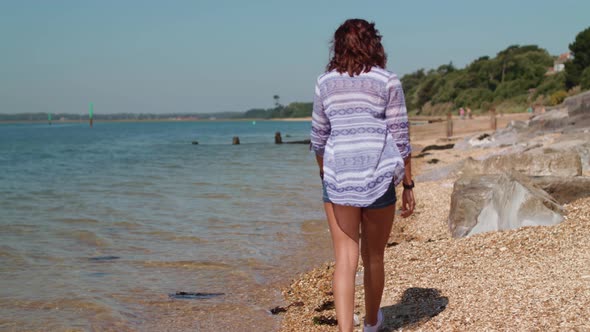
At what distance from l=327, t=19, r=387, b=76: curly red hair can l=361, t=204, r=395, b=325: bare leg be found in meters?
0.82

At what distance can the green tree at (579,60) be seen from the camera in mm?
54656

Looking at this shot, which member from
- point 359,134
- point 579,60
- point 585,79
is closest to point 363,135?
point 359,134

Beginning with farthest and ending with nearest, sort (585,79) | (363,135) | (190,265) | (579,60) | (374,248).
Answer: (579,60) < (585,79) < (190,265) < (374,248) < (363,135)

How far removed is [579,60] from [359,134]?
57.9 metres

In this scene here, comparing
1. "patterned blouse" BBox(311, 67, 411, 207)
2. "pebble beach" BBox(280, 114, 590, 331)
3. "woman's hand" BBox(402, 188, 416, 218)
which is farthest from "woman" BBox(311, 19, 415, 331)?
"pebble beach" BBox(280, 114, 590, 331)

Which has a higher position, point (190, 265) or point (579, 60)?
Result: point (579, 60)

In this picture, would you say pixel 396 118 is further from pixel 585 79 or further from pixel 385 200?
pixel 585 79

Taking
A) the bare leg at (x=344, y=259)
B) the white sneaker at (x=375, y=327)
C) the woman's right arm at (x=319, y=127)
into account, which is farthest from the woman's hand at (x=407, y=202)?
the white sneaker at (x=375, y=327)

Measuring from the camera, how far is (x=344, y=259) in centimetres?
379

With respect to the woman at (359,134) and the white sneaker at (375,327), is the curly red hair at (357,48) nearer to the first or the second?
the woman at (359,134)

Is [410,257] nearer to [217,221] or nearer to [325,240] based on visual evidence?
[325,240]

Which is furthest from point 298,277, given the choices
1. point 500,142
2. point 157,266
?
point 500,142

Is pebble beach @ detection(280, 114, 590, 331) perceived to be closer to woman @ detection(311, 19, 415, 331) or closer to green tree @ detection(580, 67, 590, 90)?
woman @ detection(311, 19, 415, 331)

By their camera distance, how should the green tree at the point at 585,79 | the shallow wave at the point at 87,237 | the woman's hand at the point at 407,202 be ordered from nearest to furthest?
the woman's hand at the point at 407,202, the shallow wave at the point at 87,237, the green tree at the point at 585,79
